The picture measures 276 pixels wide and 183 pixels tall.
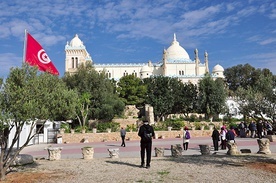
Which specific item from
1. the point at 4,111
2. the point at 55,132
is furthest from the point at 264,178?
the point at 55,132

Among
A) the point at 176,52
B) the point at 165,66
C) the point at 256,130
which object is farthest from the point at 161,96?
the point at 176,52

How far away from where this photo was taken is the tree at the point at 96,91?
3445 cm

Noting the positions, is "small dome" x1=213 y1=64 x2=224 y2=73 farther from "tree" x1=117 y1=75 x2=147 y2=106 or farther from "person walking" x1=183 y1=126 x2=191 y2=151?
"person walking" x1=183 y1=126 x2=191 y2=151

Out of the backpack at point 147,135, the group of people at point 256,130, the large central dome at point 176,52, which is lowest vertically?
the group of people at point 256,130

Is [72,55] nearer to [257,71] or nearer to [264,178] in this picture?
[257,71]

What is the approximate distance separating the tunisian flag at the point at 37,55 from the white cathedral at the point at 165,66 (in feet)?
146

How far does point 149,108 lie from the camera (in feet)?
129

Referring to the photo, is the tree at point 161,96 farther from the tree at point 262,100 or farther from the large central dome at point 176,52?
the large central dome at point 176,52

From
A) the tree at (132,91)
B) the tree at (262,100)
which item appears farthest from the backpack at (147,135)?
the tree at (132,91)

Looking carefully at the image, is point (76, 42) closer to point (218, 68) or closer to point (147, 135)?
point (218, 68)

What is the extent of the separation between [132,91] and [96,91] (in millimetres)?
11579

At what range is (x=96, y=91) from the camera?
35250 mm

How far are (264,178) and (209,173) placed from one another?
5.37ft

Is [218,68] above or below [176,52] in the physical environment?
below
